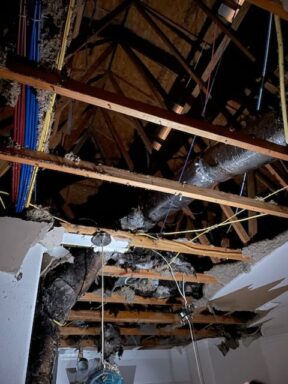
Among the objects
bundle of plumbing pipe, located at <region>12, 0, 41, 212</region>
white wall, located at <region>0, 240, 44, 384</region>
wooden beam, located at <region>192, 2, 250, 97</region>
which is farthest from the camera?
wooden beam, located at <region>192, 2, 250, 97</region>

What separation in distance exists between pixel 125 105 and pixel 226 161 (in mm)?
770

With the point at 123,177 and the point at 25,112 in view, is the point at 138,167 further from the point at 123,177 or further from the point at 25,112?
the point at 25,112

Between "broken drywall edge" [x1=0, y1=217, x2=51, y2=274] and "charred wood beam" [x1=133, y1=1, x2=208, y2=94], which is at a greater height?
"charred wood beam" [x1=133, y1=1, x2=208, y2=94]

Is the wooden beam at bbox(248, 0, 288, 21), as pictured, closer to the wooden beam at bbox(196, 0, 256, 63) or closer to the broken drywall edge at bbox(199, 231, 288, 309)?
the wooden beam at bbox(196, 0, 256, 63)

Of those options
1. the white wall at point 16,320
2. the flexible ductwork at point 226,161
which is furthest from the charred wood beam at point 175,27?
the white wall at point 16,320

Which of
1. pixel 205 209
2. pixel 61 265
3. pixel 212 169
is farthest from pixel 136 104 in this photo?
pixel 205 209

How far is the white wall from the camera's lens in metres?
1.51

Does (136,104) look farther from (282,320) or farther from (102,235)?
(282,320)

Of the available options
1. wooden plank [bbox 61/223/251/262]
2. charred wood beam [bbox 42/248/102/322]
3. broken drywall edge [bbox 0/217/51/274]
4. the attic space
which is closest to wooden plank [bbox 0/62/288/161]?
the attic space

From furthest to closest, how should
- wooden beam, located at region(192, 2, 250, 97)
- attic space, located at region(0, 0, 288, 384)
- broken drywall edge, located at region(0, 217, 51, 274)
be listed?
wooden beam, located at region(192, 2, 250, 97) < broken drywall edge, located at region(0, 217, 51, 274) < attic space, located at region(0, 0, 288, 384)

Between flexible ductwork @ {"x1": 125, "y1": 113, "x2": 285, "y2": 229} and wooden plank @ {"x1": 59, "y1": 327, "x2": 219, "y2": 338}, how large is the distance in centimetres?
286

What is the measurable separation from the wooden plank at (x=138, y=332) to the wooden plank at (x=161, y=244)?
2.27 metres

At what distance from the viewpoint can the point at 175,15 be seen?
2150 mm

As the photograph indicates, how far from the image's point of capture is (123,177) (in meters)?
1.75
